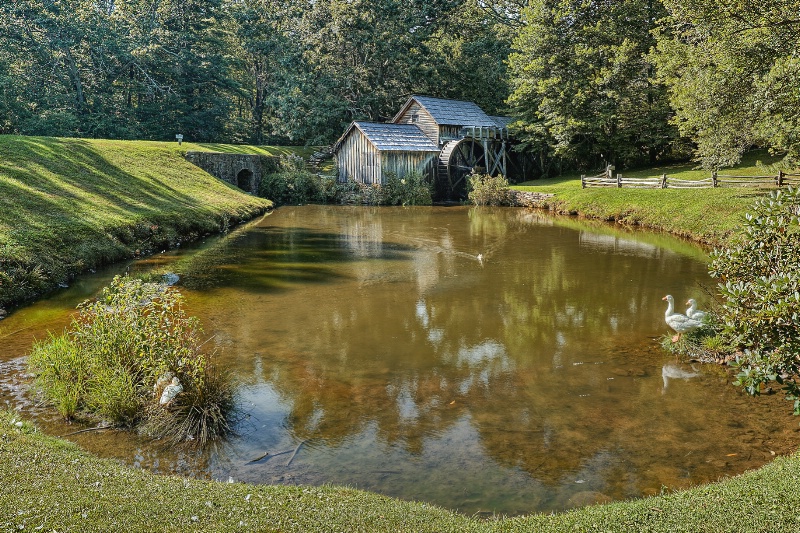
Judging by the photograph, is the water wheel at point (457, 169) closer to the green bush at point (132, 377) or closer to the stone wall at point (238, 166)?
the stone wall at point (238, 166)

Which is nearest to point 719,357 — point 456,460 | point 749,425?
point 749,425

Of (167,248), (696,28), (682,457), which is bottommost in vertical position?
(682,457)

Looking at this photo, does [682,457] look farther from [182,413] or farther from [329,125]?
[329,125]

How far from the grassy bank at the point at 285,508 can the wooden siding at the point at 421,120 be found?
35.5 meters

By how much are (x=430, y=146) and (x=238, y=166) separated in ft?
40.2

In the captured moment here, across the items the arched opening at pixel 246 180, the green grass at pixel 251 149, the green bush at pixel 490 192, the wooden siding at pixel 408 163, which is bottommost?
the green bush at pixel 490 192

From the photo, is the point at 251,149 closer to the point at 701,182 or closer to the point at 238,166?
the point at 238,166

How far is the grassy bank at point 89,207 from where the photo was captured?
580 inches

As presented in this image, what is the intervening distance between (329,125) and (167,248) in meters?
29.2

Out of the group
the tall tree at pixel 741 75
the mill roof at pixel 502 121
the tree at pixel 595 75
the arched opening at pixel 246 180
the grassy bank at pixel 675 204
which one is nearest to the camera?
the tall tree at pixel 741 75

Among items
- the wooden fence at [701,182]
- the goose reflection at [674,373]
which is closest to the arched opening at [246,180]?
the wooden fence at [701,182]

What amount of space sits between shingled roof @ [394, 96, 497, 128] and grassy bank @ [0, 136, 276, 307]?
583 inches

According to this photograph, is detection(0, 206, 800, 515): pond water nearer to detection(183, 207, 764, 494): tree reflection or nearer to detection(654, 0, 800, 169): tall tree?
detection(183, 207, 764, 494): tree reflection

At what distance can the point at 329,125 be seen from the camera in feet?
156
